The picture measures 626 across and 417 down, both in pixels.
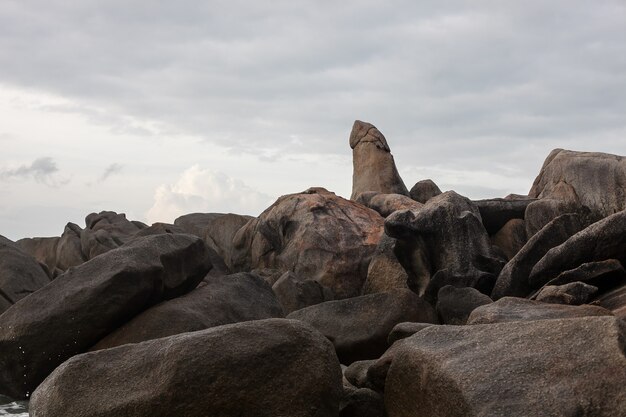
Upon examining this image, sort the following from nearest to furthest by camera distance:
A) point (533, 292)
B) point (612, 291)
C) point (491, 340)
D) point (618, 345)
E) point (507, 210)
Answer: point (618, 345)
point (491, 340)
point (612, 291)
point (533, 292)
point (507, 210)

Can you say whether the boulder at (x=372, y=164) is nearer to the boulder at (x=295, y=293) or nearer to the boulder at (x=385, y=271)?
the boulder at (x=385, y=271)

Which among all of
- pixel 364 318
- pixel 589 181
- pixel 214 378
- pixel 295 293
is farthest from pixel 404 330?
pixel 589 181

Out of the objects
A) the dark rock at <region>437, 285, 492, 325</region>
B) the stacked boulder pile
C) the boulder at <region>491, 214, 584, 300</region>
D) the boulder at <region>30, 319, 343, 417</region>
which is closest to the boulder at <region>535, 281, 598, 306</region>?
the stacked boulder pile

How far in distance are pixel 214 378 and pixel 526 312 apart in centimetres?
587

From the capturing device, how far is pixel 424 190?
1606 inches

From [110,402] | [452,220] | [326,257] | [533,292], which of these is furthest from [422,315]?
[326,257]

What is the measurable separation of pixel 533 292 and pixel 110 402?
39.5 feet

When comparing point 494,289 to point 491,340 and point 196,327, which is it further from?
point 491,340

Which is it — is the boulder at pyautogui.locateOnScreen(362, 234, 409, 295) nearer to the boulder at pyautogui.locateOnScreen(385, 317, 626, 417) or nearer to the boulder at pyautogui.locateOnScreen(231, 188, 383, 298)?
the boulder at pyautogui.locateOnScreen(231, 188, 383, 298)

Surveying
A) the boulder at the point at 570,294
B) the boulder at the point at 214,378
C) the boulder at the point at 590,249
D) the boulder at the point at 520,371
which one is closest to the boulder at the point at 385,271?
the boulder at the point at 590,249

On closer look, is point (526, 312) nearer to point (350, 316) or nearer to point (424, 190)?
point (350, 316)

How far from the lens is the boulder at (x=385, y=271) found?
1030 inches

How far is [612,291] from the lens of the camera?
1789 cm

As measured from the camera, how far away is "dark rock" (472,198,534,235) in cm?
3048
